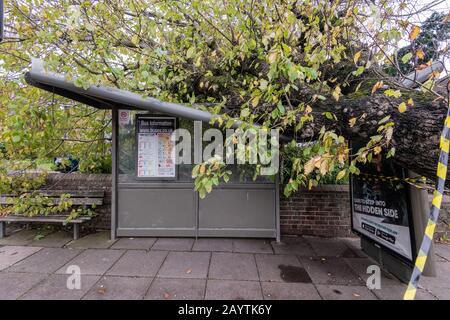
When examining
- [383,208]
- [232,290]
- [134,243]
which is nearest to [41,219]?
[134,243]

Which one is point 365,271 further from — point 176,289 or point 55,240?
point 55,240

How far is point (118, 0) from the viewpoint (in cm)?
401

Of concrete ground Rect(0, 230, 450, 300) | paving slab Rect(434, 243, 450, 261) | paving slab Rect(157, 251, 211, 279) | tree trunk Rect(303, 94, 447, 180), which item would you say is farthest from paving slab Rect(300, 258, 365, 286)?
paving slab Rect(434, 243, 450, 261)

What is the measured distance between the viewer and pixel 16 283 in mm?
3047

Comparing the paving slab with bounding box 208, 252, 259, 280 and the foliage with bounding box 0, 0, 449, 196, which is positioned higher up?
the foliage with bounding box 0, 0, 449, 196

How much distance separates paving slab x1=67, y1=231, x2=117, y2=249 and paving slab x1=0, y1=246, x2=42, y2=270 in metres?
0.53

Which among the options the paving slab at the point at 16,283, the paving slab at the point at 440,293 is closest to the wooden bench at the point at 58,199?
the paving slab at the point at 16,283

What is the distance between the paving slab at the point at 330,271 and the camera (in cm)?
325

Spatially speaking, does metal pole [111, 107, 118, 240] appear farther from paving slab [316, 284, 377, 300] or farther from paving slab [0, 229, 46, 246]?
paving slab [316, 284, 377, 300]

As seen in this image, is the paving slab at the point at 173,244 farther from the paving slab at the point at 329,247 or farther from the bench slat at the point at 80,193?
the paving slab at the point at 329,247

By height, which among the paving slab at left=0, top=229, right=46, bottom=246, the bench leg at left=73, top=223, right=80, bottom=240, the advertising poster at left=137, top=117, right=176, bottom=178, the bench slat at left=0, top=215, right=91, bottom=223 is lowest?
the paving slab at left=0, top=229, right=46, bottom=246

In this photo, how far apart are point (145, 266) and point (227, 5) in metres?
4.00

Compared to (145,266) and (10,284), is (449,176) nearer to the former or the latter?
(145,266)

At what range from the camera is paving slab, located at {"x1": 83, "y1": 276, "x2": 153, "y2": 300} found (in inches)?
111
